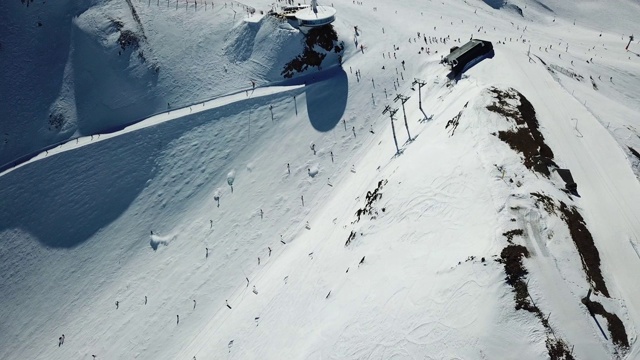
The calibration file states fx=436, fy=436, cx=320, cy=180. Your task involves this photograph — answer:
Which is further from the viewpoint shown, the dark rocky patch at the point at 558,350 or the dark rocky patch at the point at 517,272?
the dark rocky patch at the point at 517,272

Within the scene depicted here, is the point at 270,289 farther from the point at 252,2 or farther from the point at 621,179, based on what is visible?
the point at 252,2

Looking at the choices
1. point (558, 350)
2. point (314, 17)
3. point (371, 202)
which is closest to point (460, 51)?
point (314, 17)

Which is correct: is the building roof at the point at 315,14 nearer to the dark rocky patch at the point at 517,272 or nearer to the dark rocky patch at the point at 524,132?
the dark rocky patch at the point at 524,132

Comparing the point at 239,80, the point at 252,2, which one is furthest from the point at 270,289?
the point at 252,2

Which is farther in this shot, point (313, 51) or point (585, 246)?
point (313, 51)

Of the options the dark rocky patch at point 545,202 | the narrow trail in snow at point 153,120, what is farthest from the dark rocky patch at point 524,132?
the narrow trail in snow at point 153,120

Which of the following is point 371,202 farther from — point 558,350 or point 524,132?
point 558,350
